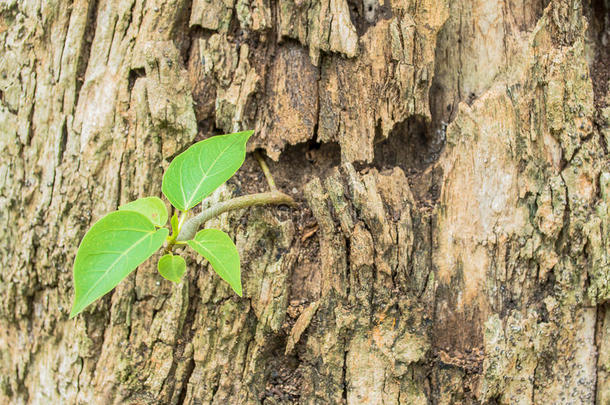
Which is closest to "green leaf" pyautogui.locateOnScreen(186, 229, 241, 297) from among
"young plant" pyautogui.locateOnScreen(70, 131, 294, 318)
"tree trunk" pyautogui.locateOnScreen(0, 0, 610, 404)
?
"young plant" pyautogui.locateOnScreen(70, 131, 294, 318)

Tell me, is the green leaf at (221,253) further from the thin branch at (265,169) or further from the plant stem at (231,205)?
the thin branch at (265,169)

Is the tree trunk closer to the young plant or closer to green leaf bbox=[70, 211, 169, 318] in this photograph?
the young plant

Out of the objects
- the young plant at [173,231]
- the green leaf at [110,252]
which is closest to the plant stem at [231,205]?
the young plant at [173,231]

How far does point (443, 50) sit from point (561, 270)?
770mm

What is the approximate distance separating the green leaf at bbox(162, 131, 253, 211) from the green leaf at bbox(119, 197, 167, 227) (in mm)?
58

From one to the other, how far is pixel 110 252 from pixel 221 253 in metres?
0.26

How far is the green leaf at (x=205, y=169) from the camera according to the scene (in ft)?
4.44

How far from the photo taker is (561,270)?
1.56m

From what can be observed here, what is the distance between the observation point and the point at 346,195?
1.55 meters

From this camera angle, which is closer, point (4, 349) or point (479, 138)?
point (479, 138)

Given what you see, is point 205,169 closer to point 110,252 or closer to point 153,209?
point 153,209

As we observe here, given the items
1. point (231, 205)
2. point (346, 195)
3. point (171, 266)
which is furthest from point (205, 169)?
point (346, 195)

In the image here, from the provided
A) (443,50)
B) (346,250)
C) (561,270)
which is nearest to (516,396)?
(561,270)

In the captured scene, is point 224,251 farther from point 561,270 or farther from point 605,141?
point 605,141
